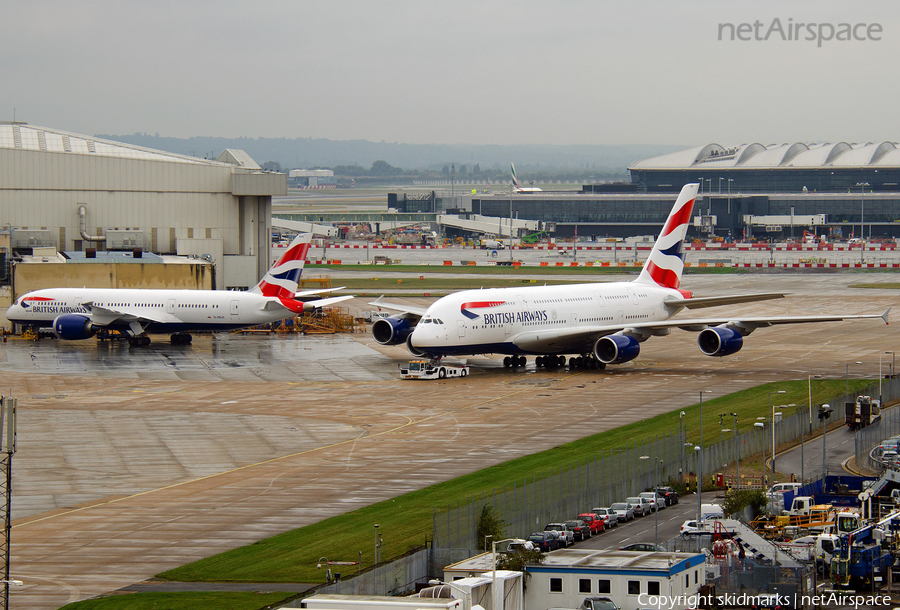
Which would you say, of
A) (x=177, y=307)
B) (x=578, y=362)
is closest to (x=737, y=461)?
(x=578, y=362)

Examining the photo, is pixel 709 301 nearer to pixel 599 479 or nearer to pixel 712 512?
pixel 599 479

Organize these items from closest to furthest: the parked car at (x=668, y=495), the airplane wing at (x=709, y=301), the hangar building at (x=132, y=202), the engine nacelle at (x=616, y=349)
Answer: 1. the parked car at (x=668, y=495)
2. the engine nacelle at (x=616, y=349)
3. the airplane wing at (x=709, y=301)
4. the hangar building at (x=132, y=202)

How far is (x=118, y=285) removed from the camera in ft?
350

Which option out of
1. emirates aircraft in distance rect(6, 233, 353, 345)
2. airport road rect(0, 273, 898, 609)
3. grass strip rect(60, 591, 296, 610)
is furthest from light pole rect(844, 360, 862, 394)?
grass strip rect(60, 591, 296, 610)

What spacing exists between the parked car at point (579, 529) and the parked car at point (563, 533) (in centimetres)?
21

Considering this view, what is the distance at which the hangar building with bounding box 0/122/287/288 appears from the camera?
11675 cm

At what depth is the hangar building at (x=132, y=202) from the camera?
11675 cm

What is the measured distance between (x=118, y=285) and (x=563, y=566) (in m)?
80.9

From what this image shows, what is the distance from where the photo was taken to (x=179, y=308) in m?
95.0

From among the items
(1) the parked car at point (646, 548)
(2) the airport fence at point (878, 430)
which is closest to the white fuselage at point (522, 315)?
(2) the airport fence at point (878, 430)

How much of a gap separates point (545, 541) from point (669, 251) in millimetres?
55771

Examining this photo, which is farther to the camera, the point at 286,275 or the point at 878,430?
the point at 286,275

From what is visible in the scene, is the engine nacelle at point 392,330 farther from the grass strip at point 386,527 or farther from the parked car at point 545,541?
the parked car at point 545,541

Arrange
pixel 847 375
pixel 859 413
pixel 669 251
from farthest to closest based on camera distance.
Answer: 1. pixel 669 251
2. pixel 847 375
3. pixel 859 413
